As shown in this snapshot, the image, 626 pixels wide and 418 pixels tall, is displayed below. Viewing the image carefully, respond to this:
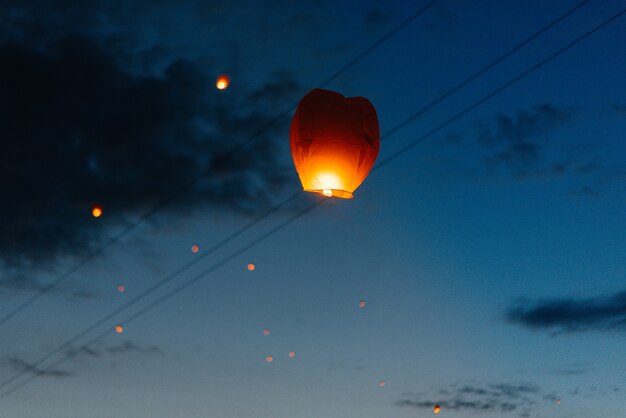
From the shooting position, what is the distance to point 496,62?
17.8 ft

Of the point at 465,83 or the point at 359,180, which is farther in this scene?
the point at 465,83

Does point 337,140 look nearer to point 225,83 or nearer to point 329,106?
point 329,106

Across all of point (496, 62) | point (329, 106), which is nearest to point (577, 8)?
point (496, 62)

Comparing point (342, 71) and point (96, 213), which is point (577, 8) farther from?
point (96, 213)

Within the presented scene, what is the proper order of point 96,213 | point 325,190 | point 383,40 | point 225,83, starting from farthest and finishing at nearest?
1. point 96,213
2. point 383,40
3. point 325,190
4. point 225,83

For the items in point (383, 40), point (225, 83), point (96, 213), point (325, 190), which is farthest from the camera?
point (96, 213)

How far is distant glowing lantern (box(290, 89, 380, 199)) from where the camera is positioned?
4840 mm

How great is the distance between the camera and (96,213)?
20.4 ft

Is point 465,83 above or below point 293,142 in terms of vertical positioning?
above

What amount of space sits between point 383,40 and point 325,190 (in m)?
1.11

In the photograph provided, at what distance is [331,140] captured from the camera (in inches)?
191

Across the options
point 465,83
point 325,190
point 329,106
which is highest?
point 465,83

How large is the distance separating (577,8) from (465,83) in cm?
84

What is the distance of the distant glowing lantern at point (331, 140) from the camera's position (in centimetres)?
484
